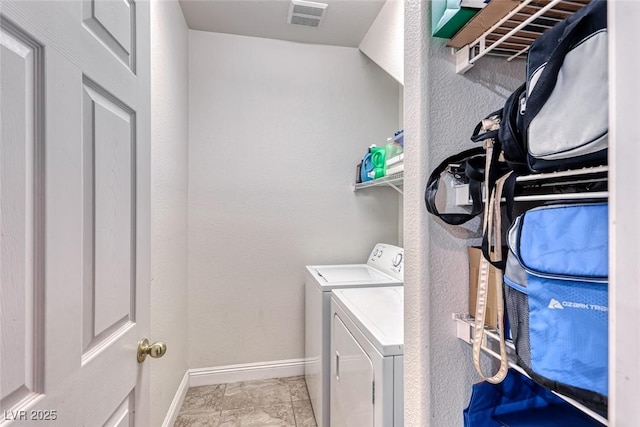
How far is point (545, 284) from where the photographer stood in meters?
0.55

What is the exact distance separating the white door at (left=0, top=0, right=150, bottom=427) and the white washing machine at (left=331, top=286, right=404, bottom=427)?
0.76 m

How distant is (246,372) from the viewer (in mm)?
2537

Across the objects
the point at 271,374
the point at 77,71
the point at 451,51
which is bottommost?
the point at 271,374

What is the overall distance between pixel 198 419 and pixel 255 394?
16.6 inches

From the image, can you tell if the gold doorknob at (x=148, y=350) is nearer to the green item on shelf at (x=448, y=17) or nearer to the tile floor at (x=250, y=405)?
the green item on shelf at (x=448, y=17)

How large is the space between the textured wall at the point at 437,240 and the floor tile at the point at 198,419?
1.69 meters

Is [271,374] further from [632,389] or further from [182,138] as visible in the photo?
[632,389]

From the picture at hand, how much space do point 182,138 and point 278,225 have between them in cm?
98

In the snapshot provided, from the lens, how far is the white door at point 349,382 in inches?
45.4

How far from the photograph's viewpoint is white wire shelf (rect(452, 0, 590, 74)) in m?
0.65

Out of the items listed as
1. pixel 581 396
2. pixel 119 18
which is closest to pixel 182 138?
pixel 119 18

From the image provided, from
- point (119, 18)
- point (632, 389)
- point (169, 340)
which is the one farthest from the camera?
point (169, 340)

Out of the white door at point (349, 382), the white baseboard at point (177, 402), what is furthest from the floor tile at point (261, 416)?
the white door at point (349, 382)

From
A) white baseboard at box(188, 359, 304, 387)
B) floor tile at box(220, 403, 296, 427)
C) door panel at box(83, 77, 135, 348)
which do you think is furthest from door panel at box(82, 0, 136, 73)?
white baseboard at box(188, 359, 304, 387)
